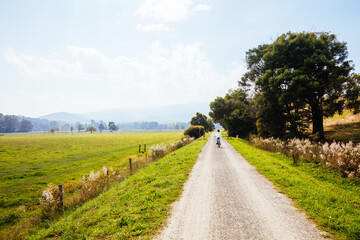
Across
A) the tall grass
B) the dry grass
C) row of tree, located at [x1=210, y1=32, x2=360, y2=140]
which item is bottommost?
the tall grass

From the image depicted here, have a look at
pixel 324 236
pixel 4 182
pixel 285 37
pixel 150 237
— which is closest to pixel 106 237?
pixel 150 237

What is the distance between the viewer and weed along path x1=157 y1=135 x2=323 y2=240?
434 centimetres

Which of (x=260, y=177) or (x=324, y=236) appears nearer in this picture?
(x=324, y=236)

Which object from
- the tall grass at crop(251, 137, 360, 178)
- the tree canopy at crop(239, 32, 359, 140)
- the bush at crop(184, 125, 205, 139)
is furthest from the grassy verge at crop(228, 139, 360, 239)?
the bush at crop(184, 125, 205, 139)

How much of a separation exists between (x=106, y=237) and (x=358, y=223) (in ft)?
23.4

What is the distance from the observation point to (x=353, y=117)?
24906mm

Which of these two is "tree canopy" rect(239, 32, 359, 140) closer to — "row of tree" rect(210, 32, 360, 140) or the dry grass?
"row of tree" rect(210, 32, 360, 140)

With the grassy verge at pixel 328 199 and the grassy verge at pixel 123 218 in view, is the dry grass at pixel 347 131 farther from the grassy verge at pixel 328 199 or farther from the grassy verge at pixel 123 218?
the grassy verge at pixel 123 218

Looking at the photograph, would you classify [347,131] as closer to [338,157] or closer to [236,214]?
[338,157]

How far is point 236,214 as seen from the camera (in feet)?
17.5

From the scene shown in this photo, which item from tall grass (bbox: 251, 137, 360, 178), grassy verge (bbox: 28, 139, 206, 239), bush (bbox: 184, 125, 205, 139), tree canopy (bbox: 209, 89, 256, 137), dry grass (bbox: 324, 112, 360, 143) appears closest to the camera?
grassy verge (bbox: 28, 139, 206, 239)

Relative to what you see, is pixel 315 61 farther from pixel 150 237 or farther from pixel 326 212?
pixel 150 237

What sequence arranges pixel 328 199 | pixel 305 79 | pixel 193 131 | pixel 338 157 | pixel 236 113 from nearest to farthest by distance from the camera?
pixel 328 199 < pixel 338 157 < pixel 305 79 < pixel 236 113 < pixel 193 131

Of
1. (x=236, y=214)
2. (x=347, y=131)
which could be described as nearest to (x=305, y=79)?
(x=347, y=131)
